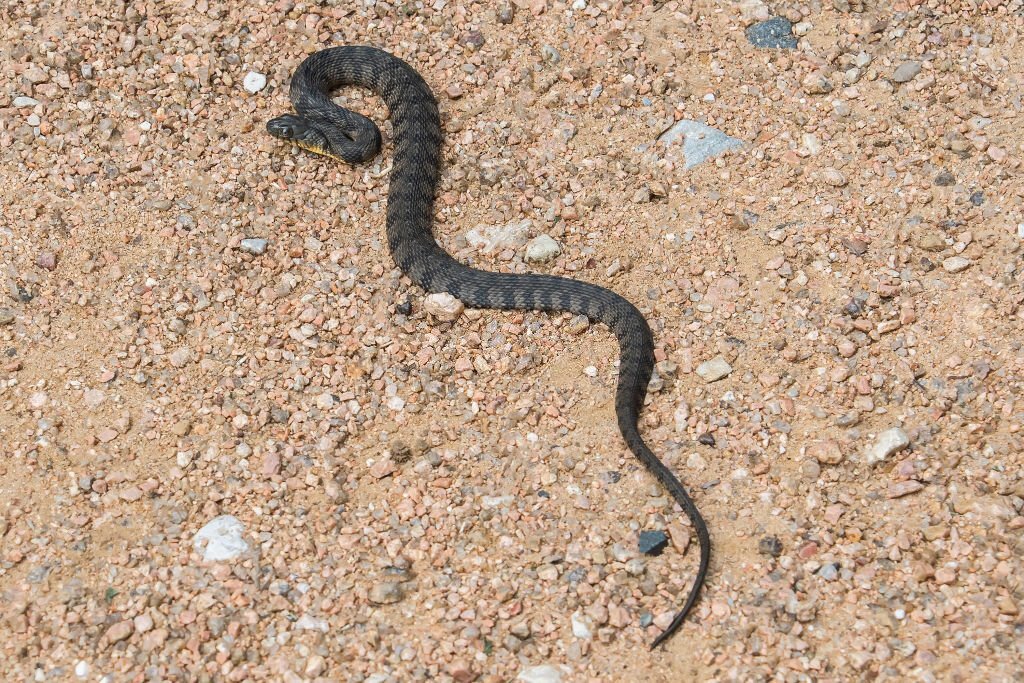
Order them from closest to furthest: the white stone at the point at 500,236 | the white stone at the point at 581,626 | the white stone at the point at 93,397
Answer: the white stone at the point at 581,626, the white stone at the point at 93,397, the white stone at the point at 500,236

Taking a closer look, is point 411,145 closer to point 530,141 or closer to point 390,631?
point 530,141

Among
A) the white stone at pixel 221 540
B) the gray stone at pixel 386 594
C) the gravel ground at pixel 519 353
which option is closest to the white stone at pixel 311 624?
the gravel ground at pixel 519 353

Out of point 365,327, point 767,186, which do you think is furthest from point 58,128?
point 767,186

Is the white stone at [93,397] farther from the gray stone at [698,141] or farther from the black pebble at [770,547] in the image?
the gray stone at [698,141]

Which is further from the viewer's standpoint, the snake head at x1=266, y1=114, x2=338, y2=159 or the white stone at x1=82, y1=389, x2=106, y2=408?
the snake head at x1=266, y1=114, x2=338, y2=159

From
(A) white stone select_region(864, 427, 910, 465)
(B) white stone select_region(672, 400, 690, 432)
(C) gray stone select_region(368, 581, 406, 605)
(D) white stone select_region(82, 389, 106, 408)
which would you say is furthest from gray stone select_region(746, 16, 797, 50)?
(D) white stone select_region(82, 389, 106, 408)

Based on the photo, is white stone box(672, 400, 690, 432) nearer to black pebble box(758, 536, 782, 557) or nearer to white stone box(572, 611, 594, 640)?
black pebble box(758, 536, 782, 557)
